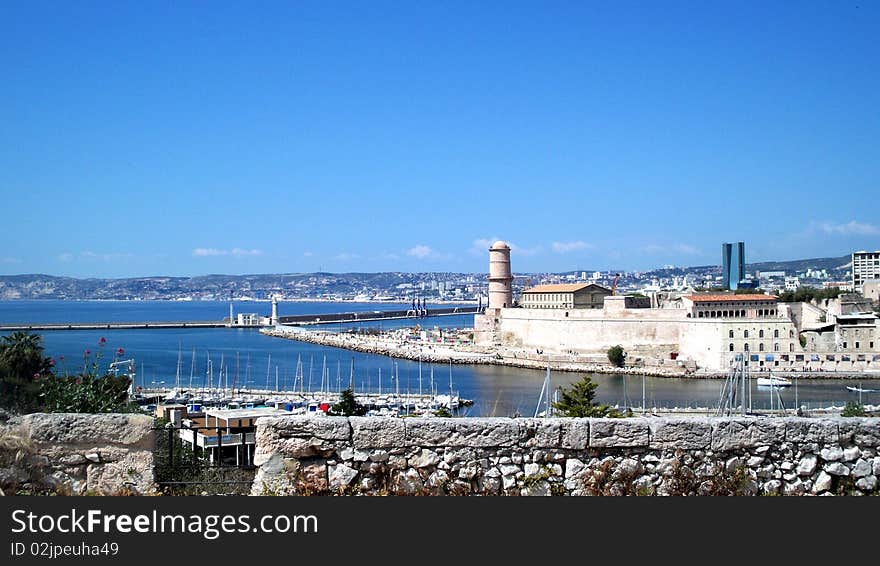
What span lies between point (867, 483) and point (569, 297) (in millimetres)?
45745

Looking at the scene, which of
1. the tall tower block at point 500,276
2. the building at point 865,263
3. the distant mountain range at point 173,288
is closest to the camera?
the tall tower block at point 500,276

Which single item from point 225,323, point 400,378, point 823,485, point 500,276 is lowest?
point 400,378

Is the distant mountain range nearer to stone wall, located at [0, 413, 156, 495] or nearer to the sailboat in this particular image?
the sailboat

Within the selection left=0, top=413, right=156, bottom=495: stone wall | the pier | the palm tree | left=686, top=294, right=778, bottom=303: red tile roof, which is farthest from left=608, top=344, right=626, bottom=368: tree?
the pier

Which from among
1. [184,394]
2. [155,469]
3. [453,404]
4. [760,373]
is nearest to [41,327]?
[184,394]

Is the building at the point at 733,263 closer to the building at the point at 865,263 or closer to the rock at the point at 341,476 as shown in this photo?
the building at the point at 865,263

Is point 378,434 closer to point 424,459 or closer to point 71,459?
point 424,459

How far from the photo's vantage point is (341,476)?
11.0ft

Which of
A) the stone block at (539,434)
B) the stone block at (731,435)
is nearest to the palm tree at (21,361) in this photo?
the stone block at (539,434)

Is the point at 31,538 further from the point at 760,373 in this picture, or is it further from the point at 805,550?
the point at 760,373

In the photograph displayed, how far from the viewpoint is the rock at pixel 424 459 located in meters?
3.37

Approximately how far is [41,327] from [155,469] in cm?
7248

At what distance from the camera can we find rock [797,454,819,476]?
133 inches

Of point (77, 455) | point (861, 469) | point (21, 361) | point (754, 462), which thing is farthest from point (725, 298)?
point (77, 455)
